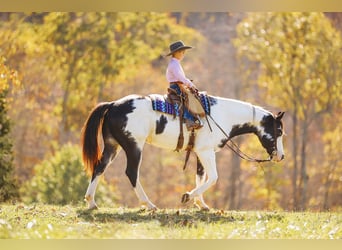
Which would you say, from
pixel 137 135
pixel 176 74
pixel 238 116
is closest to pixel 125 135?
pixel 137 135

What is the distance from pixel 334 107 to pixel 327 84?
1.02 m

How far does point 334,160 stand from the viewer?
20031 millimetres

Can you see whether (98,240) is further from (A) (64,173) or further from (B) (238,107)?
(A) (64,173)

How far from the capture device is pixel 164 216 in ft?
29.3

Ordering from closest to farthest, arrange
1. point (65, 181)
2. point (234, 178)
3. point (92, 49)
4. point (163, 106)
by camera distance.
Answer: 1. point (163, 106)
2. point (65, 181)
3. point (92, 49)
4. point (234, 178)

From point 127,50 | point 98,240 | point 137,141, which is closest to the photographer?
point 98,240

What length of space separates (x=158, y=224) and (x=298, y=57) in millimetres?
9994

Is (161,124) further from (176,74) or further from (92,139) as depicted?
(92,139)

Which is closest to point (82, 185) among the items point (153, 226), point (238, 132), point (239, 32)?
point (238, 132)

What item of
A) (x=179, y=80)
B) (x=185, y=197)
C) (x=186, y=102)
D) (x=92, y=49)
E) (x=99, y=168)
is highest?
(x=92, y=49)

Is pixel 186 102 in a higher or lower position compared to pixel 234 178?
higher

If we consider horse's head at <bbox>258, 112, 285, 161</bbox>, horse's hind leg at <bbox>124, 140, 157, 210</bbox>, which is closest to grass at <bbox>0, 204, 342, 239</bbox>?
horse's hind leg at <bbox>124, 140, 157, 210</bbox>

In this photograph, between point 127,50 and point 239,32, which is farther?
point 127,50

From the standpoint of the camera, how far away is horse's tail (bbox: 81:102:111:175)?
9.16 meters
